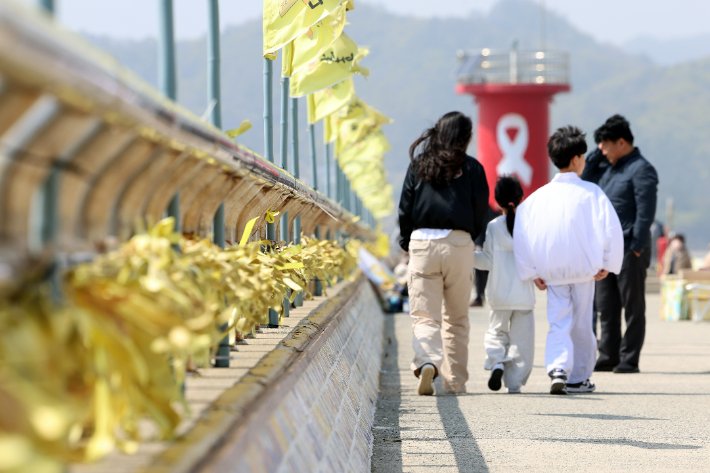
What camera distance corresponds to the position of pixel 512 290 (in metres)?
10.9

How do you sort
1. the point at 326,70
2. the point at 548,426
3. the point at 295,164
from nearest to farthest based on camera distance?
the point at 548,426, the point at 326,70, the point at 295,164

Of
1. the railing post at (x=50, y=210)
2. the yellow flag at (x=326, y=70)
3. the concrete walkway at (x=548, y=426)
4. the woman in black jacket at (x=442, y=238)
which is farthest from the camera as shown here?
the yellow flag at (x=326, y=70)

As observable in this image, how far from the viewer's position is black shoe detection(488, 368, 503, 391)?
10734 millimetres

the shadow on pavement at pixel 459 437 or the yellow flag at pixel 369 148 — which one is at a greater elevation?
the yellow flag at pixel 369 148

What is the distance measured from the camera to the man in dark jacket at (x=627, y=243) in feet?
41.1

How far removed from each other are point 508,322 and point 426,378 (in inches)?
32.9

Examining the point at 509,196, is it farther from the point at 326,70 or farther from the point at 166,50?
the point at 166,50

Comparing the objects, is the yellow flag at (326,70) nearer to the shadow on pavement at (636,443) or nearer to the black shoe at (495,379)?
the black shoe at (495,379)

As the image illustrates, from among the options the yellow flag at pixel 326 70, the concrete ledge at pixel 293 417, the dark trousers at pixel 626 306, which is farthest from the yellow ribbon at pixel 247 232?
the yellow flag at pixel 326 70

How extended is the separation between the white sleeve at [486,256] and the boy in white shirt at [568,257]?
0.75 feet

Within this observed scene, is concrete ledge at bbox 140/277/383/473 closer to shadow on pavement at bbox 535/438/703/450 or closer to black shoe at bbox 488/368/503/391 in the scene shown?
shadow on pavement at bbox 535/438/703/450

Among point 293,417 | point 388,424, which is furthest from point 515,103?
point 293,417

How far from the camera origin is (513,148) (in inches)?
2208

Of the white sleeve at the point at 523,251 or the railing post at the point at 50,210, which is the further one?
the white sleeve at the point at 523,251
